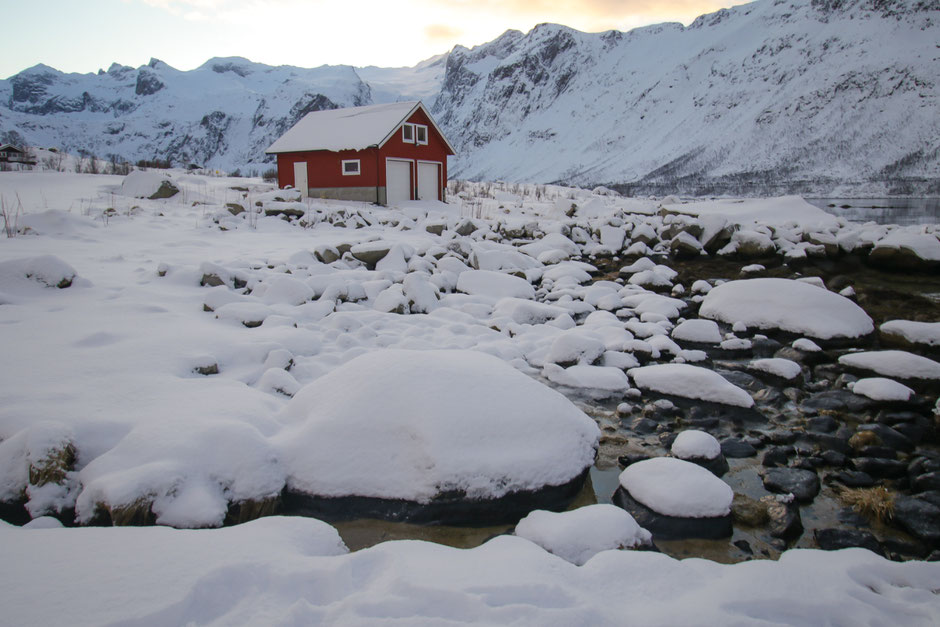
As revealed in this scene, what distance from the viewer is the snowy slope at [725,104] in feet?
→ 216

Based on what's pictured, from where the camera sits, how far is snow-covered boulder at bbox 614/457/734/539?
9.24ft

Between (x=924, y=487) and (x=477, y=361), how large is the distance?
2.97 metres

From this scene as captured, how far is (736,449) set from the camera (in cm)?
380

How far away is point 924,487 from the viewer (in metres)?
3.32

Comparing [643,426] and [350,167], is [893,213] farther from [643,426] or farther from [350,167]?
[643,426]

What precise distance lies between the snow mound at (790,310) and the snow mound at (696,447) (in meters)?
3.65

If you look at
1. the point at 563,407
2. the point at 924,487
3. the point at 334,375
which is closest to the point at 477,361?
the point at 563,407

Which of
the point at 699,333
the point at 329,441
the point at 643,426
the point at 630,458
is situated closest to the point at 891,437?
the point at 643,426

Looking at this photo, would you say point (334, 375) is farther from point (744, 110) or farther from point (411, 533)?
point (744, 110)

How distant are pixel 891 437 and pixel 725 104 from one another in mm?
91464

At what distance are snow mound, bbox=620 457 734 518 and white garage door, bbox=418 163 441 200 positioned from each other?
63.2 feet

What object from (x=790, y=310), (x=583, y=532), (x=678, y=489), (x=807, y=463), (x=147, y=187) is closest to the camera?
(x=583, y=532)

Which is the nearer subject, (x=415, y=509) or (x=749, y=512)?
(x=415, y=509)

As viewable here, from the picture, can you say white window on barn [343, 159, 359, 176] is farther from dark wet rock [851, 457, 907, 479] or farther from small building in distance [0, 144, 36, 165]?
dark wet rock [851, 457, 907, 479]
